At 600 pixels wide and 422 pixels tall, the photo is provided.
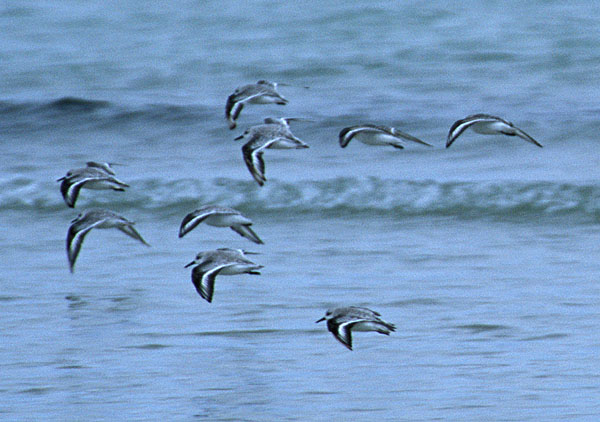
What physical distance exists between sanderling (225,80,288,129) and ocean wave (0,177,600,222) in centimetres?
154

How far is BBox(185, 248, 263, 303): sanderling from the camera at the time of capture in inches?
235

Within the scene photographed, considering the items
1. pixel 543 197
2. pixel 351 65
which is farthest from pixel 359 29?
pixel 543 197

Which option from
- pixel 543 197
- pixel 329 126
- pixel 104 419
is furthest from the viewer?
pixel 329 126

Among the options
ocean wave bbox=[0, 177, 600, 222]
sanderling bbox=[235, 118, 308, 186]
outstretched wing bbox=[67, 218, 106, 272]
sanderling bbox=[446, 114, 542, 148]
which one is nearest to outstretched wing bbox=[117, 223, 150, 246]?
outstretched wing bbox=[67, 218, 106, 272]

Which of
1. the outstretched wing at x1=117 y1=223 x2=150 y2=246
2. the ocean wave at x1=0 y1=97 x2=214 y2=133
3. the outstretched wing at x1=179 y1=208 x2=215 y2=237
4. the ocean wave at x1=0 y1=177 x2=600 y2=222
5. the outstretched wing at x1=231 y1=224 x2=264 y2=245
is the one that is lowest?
the ocean wave at x1=0 y1=97 x2=214 y2=133

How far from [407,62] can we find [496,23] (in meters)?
2.22

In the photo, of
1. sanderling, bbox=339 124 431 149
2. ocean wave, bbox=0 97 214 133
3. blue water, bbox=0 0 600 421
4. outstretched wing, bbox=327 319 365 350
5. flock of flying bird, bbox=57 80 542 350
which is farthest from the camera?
ocean wave, bbox=0 97 214 133

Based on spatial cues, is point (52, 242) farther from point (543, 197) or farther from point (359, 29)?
point (359, 29)

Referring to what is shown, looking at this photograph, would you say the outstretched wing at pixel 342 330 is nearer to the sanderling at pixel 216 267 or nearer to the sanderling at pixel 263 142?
the sanderling at pixel 216 267

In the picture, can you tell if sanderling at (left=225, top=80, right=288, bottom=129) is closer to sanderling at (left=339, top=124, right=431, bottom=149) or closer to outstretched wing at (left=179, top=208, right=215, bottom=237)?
sanderling at (left=339, top=124, right=431, bottom=149)

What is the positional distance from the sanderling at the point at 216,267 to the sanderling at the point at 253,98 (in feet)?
6.38

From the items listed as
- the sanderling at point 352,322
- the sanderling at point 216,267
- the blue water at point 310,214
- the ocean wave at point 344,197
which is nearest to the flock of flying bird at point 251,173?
the sanderling at point 216,267

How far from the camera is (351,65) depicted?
15383 mm

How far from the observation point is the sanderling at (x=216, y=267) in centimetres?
598
